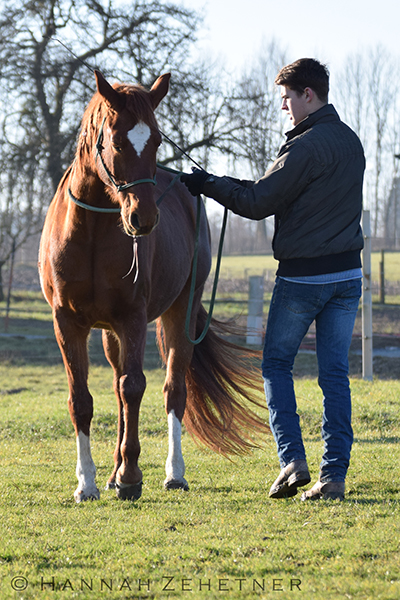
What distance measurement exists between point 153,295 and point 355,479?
1765 mm

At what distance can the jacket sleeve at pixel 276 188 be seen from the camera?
341 centimetres

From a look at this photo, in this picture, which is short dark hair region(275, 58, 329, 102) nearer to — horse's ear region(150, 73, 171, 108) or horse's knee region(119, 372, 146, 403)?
horse's ear region(150, 73, 171, 108)

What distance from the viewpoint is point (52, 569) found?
256 centimetres

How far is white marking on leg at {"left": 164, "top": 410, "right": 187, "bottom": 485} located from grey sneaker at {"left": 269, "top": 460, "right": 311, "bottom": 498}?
→ 87 centimetres

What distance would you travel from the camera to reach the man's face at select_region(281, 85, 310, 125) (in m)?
3.60

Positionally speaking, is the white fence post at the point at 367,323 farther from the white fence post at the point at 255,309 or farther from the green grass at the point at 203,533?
the white fence post at the point at 255,309

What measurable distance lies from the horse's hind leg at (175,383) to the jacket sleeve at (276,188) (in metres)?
1.73

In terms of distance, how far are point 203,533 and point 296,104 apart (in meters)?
2.29

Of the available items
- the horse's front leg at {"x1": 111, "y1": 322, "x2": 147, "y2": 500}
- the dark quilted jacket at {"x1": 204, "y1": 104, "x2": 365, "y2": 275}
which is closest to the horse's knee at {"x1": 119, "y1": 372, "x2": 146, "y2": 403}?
the horse's front leg at {"x1": 111, "y1": 322, "x2": 147, "y2": 500}

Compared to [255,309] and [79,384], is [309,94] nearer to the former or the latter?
[79,384]

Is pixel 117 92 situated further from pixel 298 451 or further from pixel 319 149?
pixel 298 451

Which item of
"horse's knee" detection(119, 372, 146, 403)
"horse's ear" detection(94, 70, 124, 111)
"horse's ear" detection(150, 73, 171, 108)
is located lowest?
"horse's knee" detection(119, 372, 146, 403)

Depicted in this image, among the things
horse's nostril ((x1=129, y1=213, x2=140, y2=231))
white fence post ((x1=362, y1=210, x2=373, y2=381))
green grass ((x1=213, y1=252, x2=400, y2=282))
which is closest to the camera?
horse's nostril ((x1=129, y1=213, x2=140, y2=231))

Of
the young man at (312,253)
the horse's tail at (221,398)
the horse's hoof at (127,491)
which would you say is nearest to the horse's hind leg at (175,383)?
the horse's tail at (221,398)
